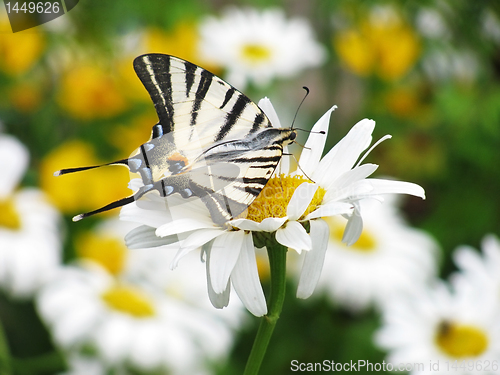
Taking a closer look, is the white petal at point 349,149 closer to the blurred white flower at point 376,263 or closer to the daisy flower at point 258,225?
the daisy flower at point 258,225

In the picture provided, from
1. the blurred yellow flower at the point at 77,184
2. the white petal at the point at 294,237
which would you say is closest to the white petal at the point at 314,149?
the white petal at the point at 294,237

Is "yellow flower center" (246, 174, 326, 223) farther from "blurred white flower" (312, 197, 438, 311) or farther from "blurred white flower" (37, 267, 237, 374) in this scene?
"blurred white flower" (312, 197, 438, 311)

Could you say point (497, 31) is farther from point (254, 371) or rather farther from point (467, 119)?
point (254, 371)

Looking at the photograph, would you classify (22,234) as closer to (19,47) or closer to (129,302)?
(129,302)

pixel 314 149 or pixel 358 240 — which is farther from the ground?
pixel 314 149

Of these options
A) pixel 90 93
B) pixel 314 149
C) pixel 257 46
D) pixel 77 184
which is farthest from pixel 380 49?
pixel 314 149

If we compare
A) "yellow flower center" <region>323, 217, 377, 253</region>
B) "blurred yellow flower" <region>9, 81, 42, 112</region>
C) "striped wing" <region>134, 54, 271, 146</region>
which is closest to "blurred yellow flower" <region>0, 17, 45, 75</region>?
"blurred yellow flower" <region>9, 81, 42, 112</region>

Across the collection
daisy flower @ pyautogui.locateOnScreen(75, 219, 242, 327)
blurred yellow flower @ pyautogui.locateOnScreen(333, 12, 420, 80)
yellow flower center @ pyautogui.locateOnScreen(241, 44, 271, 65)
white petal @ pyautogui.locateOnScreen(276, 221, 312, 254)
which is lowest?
daisy flower @ pyautogui.locateOnScreen(75, 219, 242, 327)
